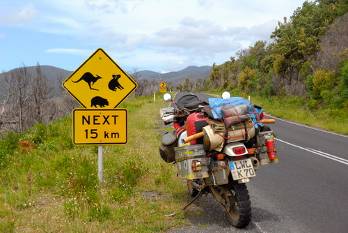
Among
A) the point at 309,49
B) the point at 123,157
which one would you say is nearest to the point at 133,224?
the point at 123,157

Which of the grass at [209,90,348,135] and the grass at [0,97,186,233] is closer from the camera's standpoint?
the grass at [0,97,186,233]

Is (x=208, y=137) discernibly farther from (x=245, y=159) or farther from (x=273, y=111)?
(x=273, y=111)

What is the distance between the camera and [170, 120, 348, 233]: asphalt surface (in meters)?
6.77

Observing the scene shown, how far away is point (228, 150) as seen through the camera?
645 centimetres

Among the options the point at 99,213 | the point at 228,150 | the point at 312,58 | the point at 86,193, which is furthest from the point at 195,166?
the point at 312,58

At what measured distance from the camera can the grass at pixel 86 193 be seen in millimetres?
6660

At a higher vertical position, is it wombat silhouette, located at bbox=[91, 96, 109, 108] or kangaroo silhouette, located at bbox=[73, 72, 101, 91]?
kangaroo silhouette, located at bbox=[73, 72, 101, 91]

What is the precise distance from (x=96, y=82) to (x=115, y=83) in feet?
1.07

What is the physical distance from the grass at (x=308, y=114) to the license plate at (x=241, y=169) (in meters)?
15.4

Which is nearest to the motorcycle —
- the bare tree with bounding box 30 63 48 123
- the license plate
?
the license plate

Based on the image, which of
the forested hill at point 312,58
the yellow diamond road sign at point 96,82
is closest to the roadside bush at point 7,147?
the yellow diamond road sign at point 96,82

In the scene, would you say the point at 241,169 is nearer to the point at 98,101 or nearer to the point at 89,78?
the point at 98,101

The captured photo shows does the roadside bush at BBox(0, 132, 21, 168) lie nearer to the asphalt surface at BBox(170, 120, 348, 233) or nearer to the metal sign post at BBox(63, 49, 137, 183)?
the metal sign post at BBox(63, 49, 137, 183)

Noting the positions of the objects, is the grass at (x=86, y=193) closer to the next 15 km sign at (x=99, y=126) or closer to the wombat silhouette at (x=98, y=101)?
the next 15 km sign at (x=99, y=126)
